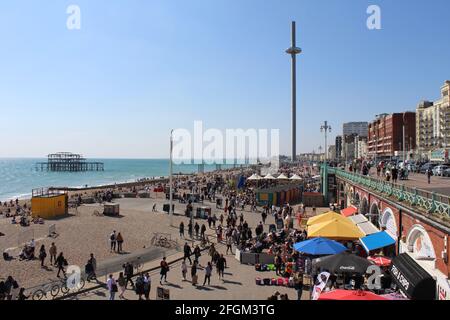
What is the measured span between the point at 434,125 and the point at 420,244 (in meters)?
104

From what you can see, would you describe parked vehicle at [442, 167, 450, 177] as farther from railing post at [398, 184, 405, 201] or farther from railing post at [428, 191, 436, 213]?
railing post at [428, 191, 436, 213]

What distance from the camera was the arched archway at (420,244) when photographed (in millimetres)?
12781

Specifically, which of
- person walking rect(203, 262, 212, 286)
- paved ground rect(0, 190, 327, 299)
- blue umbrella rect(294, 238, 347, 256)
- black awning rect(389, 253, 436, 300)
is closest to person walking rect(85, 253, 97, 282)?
paved ground rect(0, 190, 327, 299)

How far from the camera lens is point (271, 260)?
18859mm

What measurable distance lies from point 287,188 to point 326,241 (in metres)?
29.9

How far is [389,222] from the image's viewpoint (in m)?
18.8

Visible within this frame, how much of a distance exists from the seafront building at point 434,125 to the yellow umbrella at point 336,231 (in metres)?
80.6

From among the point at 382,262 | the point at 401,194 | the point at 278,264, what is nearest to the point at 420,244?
the point at 382,262

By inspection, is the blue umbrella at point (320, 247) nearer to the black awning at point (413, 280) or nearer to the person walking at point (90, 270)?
the black awning at point (413, 280)

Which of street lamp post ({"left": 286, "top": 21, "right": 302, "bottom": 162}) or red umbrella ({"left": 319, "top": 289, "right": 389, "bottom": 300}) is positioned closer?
red umbrella ({"left": 319, "top": 289, "right": 389, "bottom": 300})

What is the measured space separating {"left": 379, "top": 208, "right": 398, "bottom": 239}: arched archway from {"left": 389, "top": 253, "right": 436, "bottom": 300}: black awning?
15.8 feet

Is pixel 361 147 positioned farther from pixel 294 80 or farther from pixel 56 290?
pixel 56 290

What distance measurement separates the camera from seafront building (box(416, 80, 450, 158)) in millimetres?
95688
